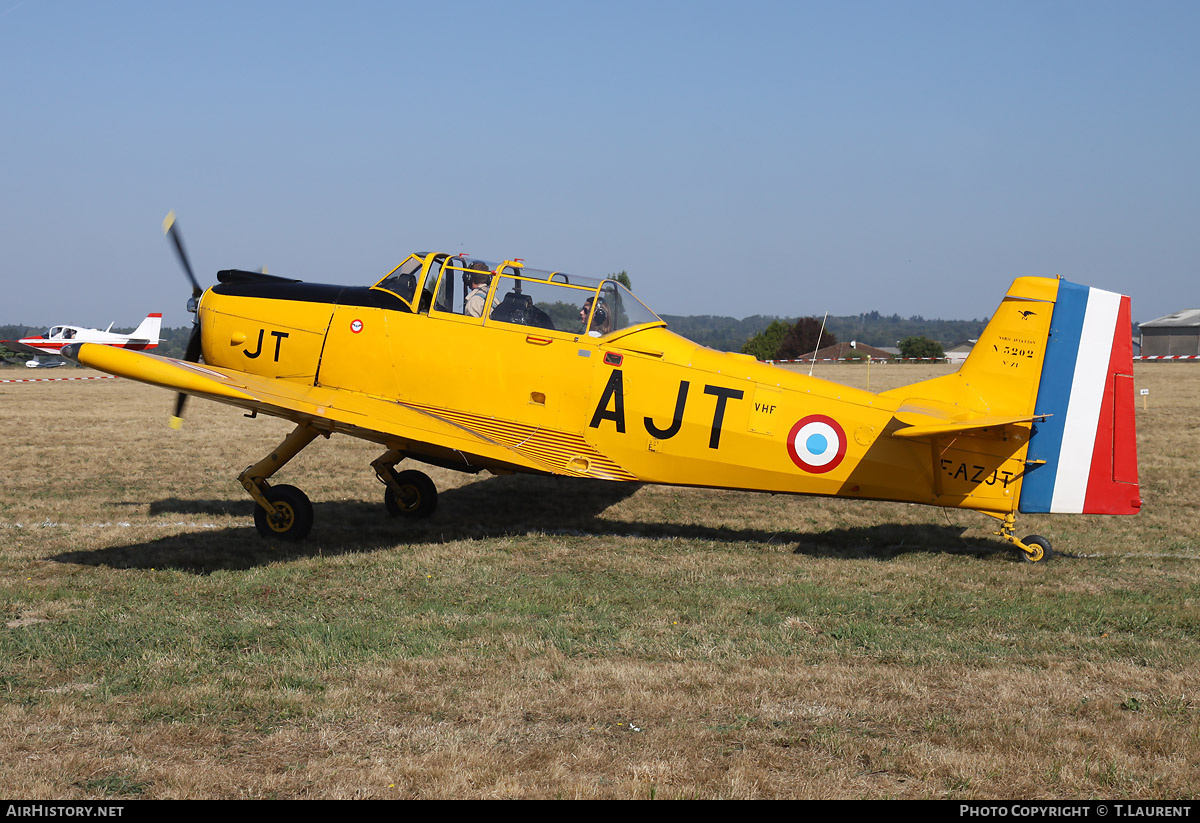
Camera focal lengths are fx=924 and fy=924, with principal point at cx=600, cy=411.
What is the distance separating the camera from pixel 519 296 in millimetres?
8648

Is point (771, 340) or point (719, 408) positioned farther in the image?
point (771, 340)

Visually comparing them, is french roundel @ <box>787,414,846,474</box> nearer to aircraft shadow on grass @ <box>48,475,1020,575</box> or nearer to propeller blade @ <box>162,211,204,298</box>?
aircraft shadow on grass @ <box>48,475,1020,575</box>

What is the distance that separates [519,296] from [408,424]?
158cm

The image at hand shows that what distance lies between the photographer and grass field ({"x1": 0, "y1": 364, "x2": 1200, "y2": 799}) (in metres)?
4.00

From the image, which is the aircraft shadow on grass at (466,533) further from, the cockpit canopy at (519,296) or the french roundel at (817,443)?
the cockpit canopy at (519,296)

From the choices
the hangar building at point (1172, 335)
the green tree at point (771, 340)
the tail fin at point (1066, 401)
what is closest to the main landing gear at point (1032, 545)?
the tail fin at point (1066, 401)

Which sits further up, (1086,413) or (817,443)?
(1086,413)

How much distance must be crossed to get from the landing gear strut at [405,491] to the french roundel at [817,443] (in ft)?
13.6

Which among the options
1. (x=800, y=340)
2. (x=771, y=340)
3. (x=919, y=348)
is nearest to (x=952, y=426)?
(x=800, y=340)

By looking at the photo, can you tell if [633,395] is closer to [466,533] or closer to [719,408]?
[719,408]

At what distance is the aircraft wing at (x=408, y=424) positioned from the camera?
7777mm

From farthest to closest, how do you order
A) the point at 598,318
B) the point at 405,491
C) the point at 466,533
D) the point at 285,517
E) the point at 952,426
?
the point at 405,491 → the point at 466,533 → the point at 285,517 → the point at 598,318 → the point at 952,426

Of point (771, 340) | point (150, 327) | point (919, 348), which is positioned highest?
point (919, 348)

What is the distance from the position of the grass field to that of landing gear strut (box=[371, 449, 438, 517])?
0.32 metres
